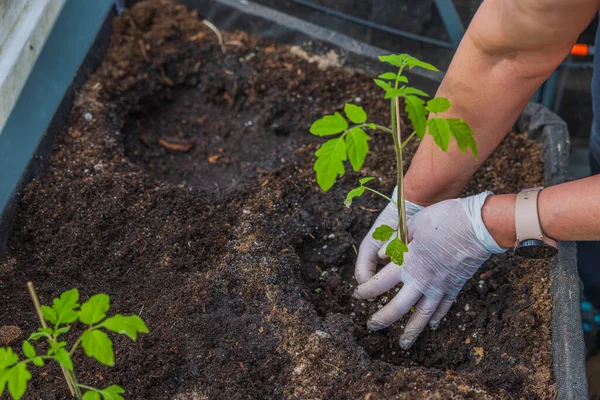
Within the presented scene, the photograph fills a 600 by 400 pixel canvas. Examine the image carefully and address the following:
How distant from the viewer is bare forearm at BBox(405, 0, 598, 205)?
142 centimetres

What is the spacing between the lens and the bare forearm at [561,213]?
1.45 m

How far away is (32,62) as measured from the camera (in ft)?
6.56

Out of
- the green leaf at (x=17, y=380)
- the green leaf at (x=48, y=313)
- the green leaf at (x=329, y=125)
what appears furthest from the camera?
the green leaf at (x=329, y=125)

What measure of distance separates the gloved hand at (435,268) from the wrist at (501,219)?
0.02 m

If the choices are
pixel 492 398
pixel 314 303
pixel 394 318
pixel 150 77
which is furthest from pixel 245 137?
pixel 492 398

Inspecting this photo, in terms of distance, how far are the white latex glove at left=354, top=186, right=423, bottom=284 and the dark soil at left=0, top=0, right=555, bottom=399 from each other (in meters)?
0.07

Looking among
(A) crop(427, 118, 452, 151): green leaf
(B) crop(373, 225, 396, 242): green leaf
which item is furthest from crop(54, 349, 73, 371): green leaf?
(A) crop(427, 118, 452, 151): green leaf

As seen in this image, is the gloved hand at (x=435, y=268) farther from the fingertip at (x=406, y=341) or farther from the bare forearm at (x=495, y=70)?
the bare forearm at (x=495, y=70)

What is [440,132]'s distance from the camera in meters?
1.27

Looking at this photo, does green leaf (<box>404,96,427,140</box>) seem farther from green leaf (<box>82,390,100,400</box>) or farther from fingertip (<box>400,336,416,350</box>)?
green leaf (<box>82,390,100,400</box>)

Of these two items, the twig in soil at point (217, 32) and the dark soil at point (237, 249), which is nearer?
the dark soil at point (237, 249)

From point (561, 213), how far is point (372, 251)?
→ 1.73ft

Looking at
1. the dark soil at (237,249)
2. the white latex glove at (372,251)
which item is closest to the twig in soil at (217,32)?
the dark soil at (237,249)

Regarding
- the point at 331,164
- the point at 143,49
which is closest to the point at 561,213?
the point at 331,164
